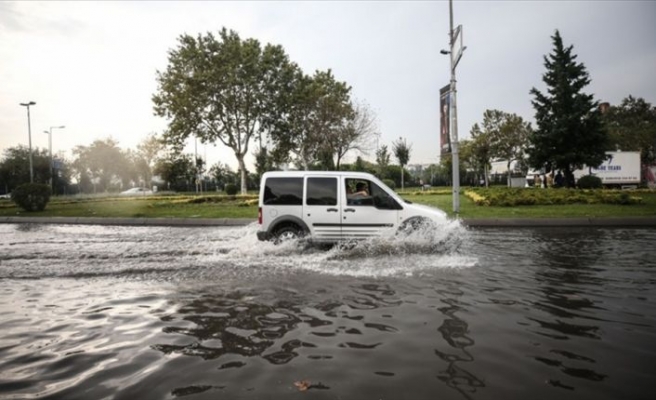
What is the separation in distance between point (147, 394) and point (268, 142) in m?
40.7

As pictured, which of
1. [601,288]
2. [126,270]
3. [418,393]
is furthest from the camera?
[126,270]

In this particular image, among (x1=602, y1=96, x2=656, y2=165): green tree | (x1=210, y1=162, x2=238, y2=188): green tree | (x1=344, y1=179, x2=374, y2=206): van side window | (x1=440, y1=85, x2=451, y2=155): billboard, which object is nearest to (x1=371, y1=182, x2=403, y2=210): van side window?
(x1=344, y1=179, x2=374, y2=206): van side window

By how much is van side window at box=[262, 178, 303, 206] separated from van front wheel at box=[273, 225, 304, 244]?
0.58 metres

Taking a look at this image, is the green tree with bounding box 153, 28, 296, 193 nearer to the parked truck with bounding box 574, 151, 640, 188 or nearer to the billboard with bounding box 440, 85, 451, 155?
the billboard with bounding box 440, 85, 451, 155

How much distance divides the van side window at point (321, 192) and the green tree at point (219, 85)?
90.1 ft

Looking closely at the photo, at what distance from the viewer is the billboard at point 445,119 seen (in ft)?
58.6

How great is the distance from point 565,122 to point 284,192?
30.3 metres

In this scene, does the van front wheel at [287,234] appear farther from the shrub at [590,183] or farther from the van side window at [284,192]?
the shrub at [590,183]

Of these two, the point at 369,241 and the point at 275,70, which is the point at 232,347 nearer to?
the point at 369,241

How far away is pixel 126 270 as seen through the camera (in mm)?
7414

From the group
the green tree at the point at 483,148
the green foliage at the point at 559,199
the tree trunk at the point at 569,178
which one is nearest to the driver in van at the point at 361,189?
the green foliage at the point at 559,199

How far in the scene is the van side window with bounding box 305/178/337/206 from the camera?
30.2 ft

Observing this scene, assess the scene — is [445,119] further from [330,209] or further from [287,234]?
[287,234]

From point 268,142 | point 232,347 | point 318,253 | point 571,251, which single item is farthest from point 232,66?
point 232,347
